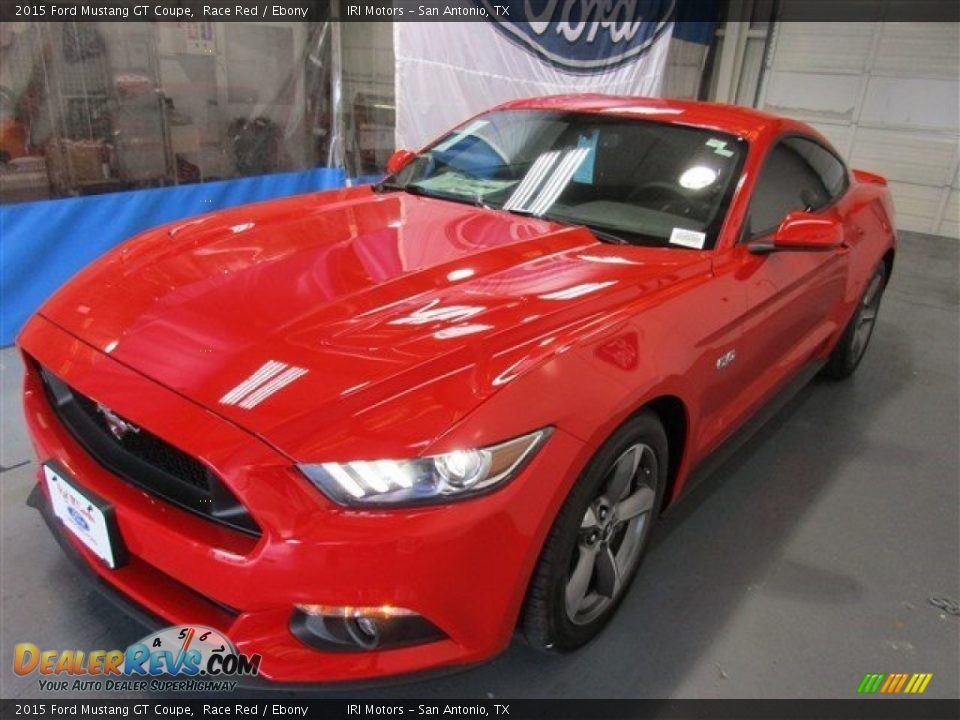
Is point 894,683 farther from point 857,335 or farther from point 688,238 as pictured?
point 857,335

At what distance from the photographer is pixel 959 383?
12.4 feet

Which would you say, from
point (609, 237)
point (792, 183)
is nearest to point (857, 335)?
point (792, 183)

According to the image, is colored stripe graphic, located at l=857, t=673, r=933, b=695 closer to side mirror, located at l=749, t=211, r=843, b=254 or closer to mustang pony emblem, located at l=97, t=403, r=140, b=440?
side mirror, located at l=749, t=211, r=843, b=254

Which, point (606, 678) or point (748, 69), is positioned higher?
point (748, 69)

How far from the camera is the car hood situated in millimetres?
1309

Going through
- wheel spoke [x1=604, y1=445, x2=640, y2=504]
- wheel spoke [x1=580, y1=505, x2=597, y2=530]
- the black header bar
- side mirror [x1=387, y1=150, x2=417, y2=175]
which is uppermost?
the black header bar

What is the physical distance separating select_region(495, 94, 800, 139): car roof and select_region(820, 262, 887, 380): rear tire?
106 centimetres

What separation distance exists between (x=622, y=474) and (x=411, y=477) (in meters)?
0.64

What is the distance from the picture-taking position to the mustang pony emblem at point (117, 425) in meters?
1.42

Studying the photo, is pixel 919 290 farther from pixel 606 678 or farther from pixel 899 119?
pixel 606 678

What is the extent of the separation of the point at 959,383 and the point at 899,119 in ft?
20.2

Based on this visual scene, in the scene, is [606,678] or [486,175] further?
[486,175]

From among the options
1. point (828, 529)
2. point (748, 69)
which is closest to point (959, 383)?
point (828, 529)

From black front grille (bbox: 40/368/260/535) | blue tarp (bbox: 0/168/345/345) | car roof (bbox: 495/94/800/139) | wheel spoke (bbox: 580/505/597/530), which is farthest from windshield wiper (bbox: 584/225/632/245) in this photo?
blue tarp (bbox: 0/168/345/345)
